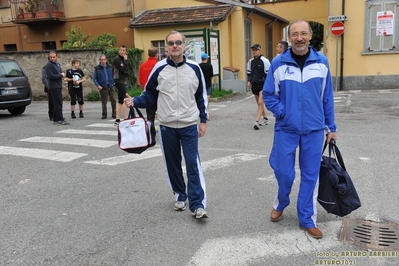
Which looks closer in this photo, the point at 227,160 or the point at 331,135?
the point at 331,135

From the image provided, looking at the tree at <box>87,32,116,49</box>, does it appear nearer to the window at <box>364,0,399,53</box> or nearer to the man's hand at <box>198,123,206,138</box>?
the window at <box>364,0,399,53</box>

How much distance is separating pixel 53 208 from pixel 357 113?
883cm

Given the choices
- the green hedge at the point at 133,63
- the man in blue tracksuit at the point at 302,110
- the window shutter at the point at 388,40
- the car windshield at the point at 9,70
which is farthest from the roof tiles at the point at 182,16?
the man in blue tracksuit at the point at 302,110

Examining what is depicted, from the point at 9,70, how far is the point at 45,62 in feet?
15.3

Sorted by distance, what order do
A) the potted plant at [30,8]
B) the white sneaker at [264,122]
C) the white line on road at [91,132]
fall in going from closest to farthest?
1. the white line on road at [91,132]
2. the white sneaker at [264,122]
3. the potted plant at [30,8]

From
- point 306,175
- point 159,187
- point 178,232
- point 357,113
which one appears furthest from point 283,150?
point 357,113

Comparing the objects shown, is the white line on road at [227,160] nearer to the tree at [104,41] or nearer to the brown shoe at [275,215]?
the brown shoe at [275,215]

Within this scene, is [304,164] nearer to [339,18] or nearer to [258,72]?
[258,72]

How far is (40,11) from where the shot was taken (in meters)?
21.1

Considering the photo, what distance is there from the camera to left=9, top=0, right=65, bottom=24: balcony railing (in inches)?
829

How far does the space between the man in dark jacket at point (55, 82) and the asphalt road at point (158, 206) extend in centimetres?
182

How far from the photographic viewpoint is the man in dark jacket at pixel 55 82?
10000mm

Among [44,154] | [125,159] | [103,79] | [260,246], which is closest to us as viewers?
[260,246]

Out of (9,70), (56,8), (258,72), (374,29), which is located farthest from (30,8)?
(374,29)
